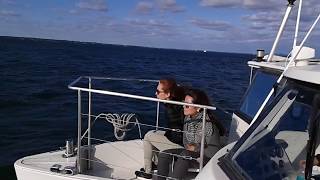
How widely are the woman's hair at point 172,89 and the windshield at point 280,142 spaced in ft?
7.88

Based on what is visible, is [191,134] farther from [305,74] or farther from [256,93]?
[305,74]

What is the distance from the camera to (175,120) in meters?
5.68

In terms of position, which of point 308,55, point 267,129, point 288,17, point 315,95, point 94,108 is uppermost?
point 288,17

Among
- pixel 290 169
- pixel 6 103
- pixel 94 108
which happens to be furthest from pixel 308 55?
pixel 6 103

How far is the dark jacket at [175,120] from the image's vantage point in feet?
18.5

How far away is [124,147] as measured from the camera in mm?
6469

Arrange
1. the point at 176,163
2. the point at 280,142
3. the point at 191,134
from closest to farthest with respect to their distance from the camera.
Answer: the point at 280,142 < the point at 176,163 < the point at 191,134

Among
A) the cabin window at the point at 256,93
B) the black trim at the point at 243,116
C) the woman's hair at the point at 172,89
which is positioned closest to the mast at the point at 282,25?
the cabin window at the point at 256,93

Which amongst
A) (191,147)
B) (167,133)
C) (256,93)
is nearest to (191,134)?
(191,147)

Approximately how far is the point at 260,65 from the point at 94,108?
12.2 metres

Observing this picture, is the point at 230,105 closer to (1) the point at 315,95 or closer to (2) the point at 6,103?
(2) the point at 6,103

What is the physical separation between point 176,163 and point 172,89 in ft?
3.40

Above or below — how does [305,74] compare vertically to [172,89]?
above

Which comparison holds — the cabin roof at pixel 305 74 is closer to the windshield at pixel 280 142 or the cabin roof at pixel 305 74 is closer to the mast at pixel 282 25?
the windshield at pixel 280 142
